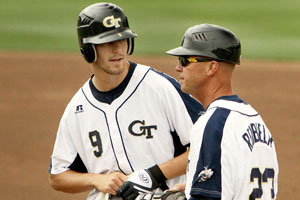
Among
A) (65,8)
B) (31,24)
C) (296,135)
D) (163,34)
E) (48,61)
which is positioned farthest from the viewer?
(65,8)

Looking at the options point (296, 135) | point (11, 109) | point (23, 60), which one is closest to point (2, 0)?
point (23, 60)

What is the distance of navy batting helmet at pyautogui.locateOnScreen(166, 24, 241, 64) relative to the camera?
3.54 metres

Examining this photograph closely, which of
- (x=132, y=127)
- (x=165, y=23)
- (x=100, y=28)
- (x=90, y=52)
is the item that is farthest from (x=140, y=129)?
(x=165, y=23)

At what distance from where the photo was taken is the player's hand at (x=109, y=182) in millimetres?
4141

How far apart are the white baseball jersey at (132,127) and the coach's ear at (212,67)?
2.38 feet

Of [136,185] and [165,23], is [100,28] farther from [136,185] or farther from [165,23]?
[165,23]

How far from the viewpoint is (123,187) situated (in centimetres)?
411

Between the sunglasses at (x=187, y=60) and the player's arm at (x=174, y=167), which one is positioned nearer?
the sunglasses at (x=187, y=60)

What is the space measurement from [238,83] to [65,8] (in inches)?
299

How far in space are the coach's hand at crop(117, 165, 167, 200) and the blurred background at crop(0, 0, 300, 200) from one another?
420 cm

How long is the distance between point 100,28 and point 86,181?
0.97 metres

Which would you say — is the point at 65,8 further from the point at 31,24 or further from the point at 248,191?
the point at 248,191

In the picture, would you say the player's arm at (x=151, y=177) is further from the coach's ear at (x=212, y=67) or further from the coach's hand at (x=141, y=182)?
the coach's ear at (x=212, y=67)

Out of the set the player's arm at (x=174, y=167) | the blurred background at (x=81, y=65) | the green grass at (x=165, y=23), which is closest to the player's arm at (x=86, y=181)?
the player's arm at (x=174, y=167)
